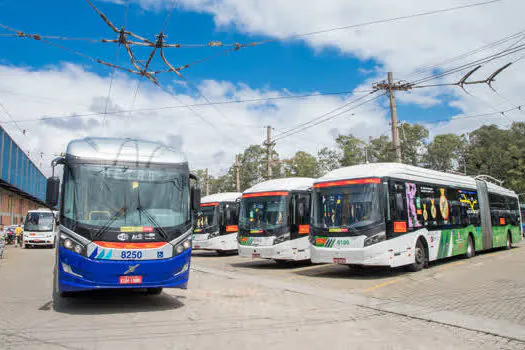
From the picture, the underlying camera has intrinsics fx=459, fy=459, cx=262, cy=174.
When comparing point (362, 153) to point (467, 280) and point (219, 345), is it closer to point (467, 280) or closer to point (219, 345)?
point (467, 280)

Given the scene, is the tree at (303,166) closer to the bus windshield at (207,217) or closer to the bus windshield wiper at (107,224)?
the bus windshield at (207,217)

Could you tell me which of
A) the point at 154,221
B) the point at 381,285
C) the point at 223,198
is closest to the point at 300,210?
the point at 381,285

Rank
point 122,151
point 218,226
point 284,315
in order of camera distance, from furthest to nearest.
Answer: point 218,226, point 122,151, point 284,315

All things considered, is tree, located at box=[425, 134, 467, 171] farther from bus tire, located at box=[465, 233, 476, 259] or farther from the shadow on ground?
the shadow on ground

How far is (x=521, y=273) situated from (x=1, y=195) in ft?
144

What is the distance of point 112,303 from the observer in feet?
29.9

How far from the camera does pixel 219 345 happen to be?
6012 millimetres

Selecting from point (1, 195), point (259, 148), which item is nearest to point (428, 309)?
point (1, 195)

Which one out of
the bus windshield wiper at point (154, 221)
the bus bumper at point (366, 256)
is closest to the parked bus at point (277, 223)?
the bus bumper at point (366, 256)

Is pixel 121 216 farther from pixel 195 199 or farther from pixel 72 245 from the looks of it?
pixel 195 199

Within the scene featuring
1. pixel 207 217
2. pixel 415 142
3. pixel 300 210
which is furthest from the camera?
pixel 415 142

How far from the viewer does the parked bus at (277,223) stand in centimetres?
1650

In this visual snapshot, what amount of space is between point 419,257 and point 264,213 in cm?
575

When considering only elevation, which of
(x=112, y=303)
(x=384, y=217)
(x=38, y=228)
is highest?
(x=38, y=228)
